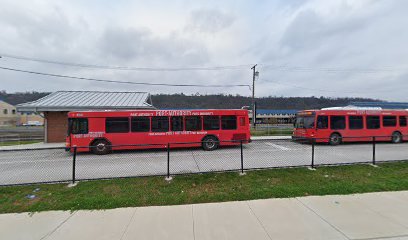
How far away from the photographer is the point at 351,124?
1412 cm

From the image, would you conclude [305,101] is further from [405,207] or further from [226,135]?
[405,207]

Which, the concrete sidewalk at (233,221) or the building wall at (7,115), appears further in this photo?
the building wall at (7,115)

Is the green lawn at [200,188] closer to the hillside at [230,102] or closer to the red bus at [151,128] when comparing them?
the red bus at [151,128]

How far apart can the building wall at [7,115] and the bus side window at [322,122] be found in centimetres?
8485

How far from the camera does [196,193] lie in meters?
4.79

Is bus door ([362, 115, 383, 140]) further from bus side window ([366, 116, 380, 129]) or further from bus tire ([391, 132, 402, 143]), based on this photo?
bus tire ([391, 132, 402, 143])

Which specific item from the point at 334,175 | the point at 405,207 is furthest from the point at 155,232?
the point at 334,175

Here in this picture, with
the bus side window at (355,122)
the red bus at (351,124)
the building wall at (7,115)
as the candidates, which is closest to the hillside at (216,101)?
the building wall at (7,115)

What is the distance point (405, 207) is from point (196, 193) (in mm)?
4426

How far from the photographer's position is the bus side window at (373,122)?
14375mm

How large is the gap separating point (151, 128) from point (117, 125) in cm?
197

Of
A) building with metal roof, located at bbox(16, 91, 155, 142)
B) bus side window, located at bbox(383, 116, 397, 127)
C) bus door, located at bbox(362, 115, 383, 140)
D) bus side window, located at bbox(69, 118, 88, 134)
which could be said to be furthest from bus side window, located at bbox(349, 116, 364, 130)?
bus side window, located at bbox(69, 118, 88, 134)

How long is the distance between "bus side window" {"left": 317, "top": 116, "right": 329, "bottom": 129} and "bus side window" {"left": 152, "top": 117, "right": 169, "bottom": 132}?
34.7 feet

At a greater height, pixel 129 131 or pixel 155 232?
pixel 129 131
